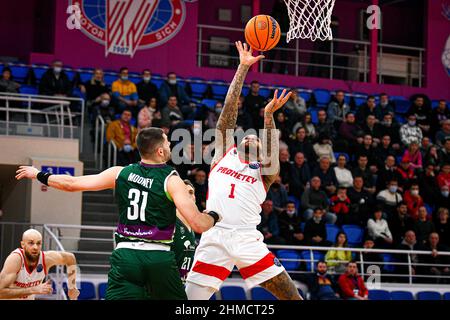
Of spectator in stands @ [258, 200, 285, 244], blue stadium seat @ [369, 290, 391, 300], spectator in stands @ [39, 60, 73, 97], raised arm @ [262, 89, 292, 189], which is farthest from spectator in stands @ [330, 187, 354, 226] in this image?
raised arm @ [262, 89, 292, 189]

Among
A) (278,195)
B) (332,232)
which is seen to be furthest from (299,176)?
(332,232)

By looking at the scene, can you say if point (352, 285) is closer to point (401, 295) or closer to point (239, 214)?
point (401, 295)

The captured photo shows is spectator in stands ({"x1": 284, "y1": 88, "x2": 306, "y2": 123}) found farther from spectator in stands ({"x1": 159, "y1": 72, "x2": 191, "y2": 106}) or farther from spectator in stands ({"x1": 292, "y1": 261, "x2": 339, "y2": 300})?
spectator in stands ({"x1": 292, "y1": 261, "x2": 339, "y2": 300})

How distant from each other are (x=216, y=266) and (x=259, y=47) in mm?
2467

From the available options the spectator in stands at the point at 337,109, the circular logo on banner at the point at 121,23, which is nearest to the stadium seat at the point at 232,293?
the spectator in stands at the point at 337,109

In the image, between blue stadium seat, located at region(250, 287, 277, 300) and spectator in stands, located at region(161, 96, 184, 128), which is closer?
blue stadium seat, located at region(250, 287, 277, 300)

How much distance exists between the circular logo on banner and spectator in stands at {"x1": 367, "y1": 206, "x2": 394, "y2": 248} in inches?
282

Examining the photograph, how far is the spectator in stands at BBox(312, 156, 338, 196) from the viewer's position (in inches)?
644

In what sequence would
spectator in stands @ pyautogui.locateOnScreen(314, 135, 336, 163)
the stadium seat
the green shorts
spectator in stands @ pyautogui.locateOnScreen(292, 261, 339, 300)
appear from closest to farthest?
the green shorts, the stadium seat, spectator in stands @ pyautogui.locateOnScreen(292, 261, 339, 300), spectator in stands @ pyautogui.locateOnScreen(314, 135, 336, 163)

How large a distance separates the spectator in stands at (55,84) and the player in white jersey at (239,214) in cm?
847

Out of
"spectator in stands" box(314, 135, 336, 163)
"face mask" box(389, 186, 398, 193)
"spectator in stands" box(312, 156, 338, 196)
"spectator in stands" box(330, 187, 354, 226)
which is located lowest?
"spectator in stands" box(330, 187, 354, 226)

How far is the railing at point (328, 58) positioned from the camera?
71.0 feet

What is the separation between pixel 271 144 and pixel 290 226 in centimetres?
689

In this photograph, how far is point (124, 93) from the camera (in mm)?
17094
